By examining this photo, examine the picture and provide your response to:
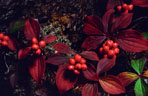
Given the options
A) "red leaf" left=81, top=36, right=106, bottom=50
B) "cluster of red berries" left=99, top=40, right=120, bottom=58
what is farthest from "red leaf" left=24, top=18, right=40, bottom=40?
"cluster of red berries" left=99, top=40, right=120, bottom=58

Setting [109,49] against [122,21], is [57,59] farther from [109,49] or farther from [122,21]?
[122,21]

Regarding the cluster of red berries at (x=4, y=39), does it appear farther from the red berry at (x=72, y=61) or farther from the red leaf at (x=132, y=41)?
the red leaf at (x=132, y=41)

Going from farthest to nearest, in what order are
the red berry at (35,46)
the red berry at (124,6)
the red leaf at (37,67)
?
the red berry at (124,6) < the red leaf at (37,67) < the red berry at (35,46)

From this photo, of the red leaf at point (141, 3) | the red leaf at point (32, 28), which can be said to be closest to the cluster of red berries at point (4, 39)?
the red leaf at point (32, 28)

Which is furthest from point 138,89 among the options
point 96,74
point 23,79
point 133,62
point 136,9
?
point 23,79

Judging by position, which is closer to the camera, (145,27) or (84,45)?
(84,45)

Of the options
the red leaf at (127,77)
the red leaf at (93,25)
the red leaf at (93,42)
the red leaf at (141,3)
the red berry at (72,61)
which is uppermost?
the red leaf at (141,3)

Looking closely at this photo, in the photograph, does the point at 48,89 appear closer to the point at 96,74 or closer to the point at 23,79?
the point at 23,79

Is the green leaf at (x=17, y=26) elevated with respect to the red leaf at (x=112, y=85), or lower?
elevated
